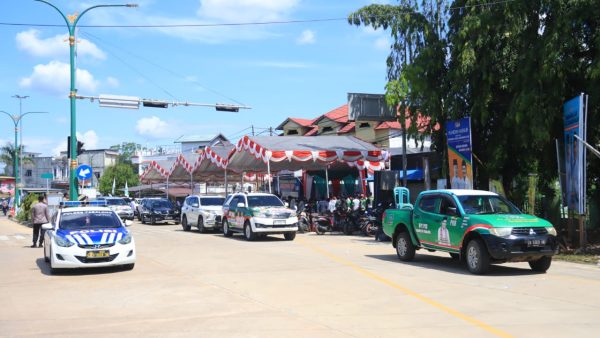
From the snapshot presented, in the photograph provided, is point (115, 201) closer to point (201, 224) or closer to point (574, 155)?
point (201, 224)

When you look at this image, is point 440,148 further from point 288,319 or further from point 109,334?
point 109,334

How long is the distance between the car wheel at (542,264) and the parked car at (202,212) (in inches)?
651

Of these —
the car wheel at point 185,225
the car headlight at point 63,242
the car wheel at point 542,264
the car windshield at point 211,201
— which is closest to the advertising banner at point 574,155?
the car wheel at point 542,264

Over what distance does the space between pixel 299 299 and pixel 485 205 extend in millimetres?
5712

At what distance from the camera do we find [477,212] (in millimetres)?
13367

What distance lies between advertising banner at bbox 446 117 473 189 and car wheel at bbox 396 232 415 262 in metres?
6.32

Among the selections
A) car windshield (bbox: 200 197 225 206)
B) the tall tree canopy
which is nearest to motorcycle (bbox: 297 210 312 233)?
car windshield (bbox: 200 197 225 206)

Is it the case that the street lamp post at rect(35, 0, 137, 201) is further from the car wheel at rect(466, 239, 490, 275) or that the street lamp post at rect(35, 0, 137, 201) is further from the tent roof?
the car wheel at rect(466, 239, 490, 275)

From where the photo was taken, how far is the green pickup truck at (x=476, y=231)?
12.4 m

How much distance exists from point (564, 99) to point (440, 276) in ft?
31.1

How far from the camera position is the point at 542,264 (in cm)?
1315

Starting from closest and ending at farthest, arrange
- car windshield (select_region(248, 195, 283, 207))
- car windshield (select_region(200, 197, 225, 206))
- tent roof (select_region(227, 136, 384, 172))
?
car windshield (select_region(248, 195, 283, 207)) < tent roof (select_region(227, 136, 384, 172)) < car windshield (select_region(200, 197, 225, 206))

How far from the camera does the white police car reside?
515 inches

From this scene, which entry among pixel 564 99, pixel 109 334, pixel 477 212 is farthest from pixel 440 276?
pixel 564 99
